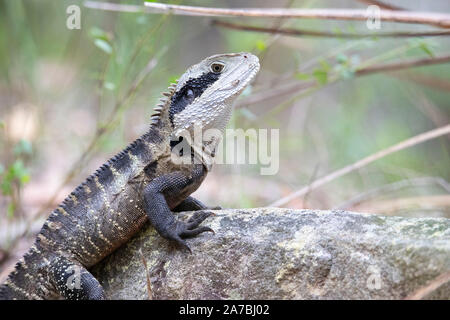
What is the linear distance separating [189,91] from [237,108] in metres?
2.29

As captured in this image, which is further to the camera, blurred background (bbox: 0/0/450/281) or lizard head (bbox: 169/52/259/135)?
blurred background (bbox: 0/0/450/281)

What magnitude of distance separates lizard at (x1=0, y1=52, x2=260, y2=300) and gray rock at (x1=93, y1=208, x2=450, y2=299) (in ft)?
1.07

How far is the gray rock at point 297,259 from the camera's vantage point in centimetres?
318

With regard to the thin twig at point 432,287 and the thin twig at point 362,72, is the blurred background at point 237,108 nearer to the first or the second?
the thin twig at point 362,72

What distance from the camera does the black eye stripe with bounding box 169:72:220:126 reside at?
4258 mm

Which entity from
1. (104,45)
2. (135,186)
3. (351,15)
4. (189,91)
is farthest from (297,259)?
(104,45)

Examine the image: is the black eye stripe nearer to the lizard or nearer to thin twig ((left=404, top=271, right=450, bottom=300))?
the lizard

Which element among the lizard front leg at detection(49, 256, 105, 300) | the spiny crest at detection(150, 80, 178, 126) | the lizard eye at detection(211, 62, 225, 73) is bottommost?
the lizard front leg at detection(49, 256, 105, 300)

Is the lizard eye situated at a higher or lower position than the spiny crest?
higher

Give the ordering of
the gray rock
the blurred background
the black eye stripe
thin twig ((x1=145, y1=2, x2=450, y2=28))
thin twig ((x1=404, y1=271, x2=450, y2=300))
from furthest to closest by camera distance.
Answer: the blurred background
the black eye stripe
thin twig ((x1=145, y1=2, x2=450, y2=28))
the gray rock
thin twig ((x1=404, y1=271, x2=450, y2=300))

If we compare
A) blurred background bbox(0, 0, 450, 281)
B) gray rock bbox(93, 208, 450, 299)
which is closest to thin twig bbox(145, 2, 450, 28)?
blurred background bbox(0, 0, 450, 281)

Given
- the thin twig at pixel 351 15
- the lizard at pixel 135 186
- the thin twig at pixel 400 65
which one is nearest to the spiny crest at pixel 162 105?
the lizard at pixel 135 186

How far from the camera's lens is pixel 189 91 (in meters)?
4.27

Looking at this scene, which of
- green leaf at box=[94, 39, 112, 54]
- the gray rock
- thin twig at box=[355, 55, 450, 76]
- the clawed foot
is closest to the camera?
the gray rock
